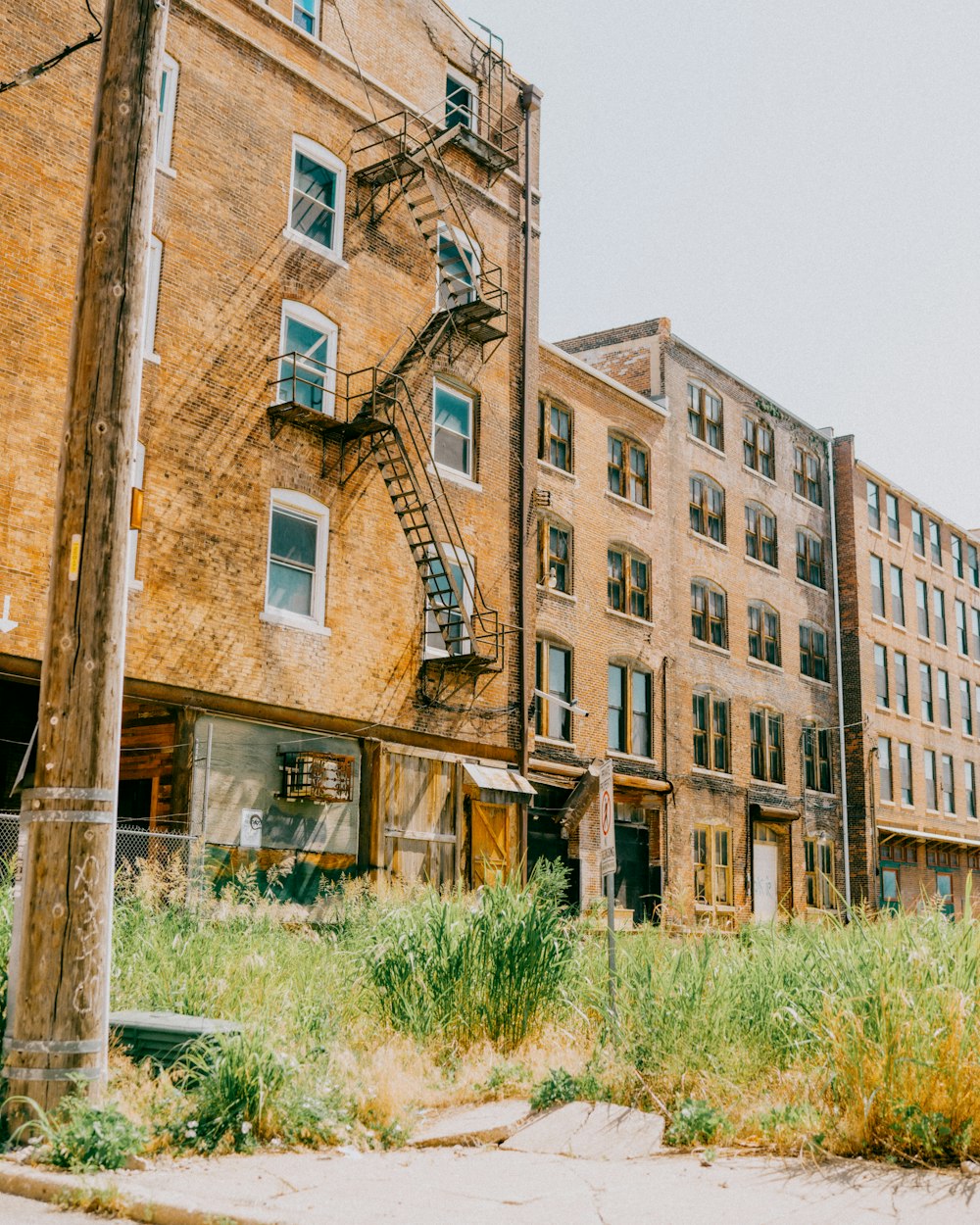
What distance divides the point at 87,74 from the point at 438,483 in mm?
8276

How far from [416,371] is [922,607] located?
2894cm

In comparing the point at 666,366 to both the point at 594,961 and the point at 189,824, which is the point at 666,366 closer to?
the point at 189,824

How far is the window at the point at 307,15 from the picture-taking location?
20777mm

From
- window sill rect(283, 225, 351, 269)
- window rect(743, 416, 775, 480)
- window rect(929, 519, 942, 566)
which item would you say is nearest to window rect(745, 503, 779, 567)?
window rect(743, 416, 775, 480)

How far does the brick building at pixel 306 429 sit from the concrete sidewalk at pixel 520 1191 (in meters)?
10.1

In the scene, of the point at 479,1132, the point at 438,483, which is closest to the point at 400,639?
the point at 438,483

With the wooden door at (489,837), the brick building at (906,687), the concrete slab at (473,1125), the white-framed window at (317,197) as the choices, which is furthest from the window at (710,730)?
the concrete slab at (473,1125)

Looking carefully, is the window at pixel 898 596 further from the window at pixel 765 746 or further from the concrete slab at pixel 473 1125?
the concrete slab at pixel 473 1125

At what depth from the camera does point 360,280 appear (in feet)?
68.8

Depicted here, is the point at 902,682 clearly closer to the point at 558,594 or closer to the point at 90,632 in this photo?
the point at 558,594

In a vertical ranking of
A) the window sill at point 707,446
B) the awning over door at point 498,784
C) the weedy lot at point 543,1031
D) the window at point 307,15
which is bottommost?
the weedy lot at point 543,1031

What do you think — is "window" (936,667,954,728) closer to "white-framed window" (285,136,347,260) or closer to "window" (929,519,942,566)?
"window" (929,519,942,566)

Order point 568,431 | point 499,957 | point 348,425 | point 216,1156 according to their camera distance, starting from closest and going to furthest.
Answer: point 216,1156
point 499,957
point 348,425
point 568,431

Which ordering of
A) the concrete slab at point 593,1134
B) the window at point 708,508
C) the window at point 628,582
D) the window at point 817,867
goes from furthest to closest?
the window at point 817,867, the window at point 708,508, the window at point 628,582, the concrete slab at point 593,1134
